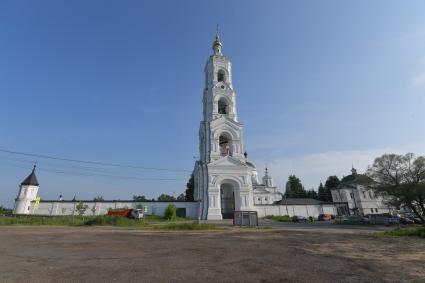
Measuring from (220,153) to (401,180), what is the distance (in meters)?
25.1

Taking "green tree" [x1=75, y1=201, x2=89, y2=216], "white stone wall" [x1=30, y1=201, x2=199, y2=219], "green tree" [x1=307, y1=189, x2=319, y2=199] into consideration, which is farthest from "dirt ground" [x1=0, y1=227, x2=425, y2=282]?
"green tree" [x1=307, y1=189, x2=319, y2=199]

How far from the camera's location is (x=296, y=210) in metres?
40.4

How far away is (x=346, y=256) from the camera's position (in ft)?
25.4

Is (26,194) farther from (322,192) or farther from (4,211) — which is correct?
(322,192)

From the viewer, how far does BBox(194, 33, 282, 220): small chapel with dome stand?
33.9 metres

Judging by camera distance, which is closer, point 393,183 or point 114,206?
point 393,183

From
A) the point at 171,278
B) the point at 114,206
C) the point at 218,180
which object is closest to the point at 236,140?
the point at 218,180

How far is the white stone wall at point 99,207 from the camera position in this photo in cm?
3325

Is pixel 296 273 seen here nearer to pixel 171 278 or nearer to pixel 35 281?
pixel 171 278

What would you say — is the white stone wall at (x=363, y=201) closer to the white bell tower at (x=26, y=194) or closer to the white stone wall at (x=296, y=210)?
the white stone wall at (x=296, y=210)

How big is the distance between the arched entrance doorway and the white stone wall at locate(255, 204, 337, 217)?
4090 millimetres

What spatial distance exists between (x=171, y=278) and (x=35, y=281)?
9.10 feet

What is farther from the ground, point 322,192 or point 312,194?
point 322,192

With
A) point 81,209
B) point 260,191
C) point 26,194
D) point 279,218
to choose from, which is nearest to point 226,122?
point 279,218
